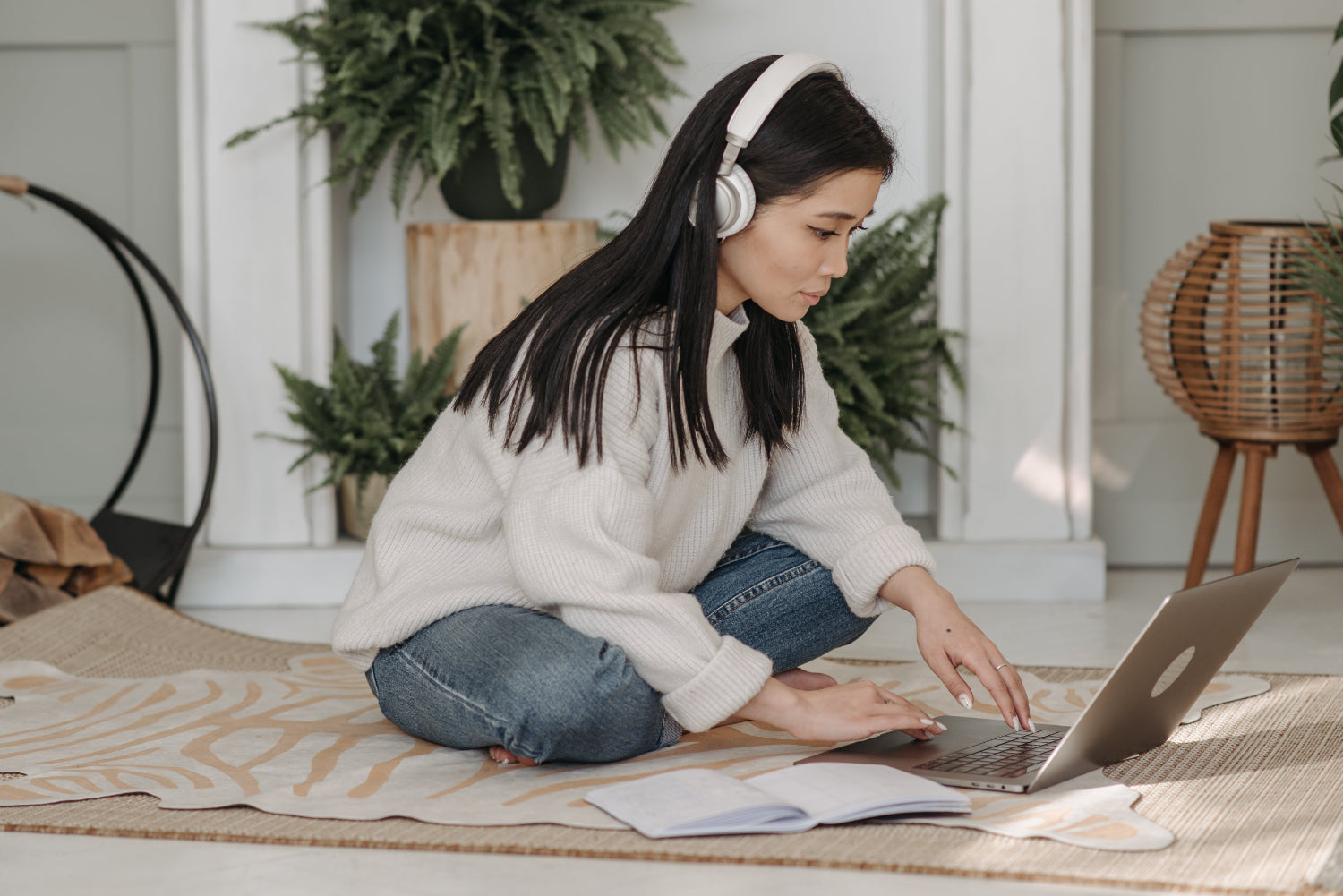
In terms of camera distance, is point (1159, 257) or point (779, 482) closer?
point (779, 482)

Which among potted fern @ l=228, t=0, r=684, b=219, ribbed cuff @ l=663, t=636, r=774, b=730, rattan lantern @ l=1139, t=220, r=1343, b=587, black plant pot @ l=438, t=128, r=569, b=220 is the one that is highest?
potted fern @ l=228, t=0, r=684, b=219

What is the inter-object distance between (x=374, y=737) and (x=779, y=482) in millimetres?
579

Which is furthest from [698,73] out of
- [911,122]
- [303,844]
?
[303,844]

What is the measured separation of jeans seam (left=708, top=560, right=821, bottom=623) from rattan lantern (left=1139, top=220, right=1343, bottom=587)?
3.76 feet

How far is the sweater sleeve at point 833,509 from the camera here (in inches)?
64.9

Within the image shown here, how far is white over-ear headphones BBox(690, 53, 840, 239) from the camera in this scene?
1.43 m

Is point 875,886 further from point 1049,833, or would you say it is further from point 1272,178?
point 1272,178

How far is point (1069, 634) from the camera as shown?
2.41 metres

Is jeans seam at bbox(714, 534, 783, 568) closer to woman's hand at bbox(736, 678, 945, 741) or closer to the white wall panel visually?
woman's hand at bbox(736, 678, 945, 741)

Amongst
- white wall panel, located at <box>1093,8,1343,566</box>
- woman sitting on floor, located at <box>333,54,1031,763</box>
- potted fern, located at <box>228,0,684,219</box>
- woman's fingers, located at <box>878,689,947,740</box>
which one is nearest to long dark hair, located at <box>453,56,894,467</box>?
Answer: woman sitting on floor, located at <box>333,54,1031,763</box>

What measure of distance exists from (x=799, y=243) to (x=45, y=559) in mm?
1516

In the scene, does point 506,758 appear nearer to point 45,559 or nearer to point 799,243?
point 799,243

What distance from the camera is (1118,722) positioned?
1409 mm

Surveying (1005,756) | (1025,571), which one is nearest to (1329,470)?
(1025,571)
